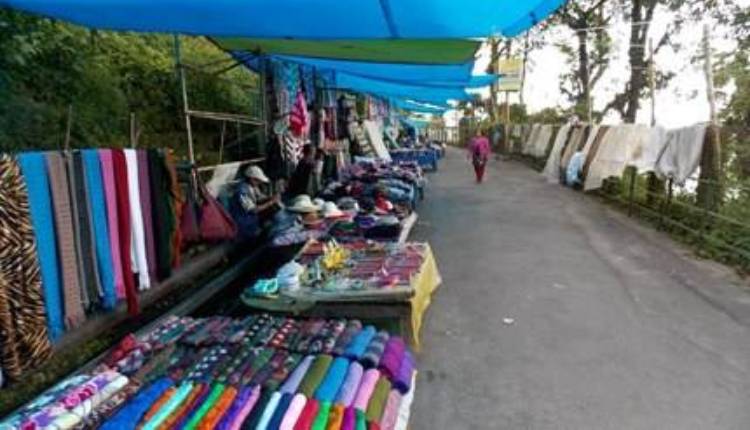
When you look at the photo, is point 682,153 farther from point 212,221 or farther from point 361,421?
point 361,421

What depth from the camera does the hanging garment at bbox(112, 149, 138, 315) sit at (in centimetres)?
339

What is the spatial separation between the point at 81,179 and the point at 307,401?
70.9 inches

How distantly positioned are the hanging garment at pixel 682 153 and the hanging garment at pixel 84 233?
7.49 meters

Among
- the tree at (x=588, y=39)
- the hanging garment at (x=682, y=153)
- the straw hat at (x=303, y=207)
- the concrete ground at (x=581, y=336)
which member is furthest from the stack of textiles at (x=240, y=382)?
the tree at (x=588, y=39)

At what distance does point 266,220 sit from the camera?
636 cm

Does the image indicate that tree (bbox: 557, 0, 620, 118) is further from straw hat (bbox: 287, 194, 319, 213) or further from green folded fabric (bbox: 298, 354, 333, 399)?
green folded fabric (bbox: 298, 354, 333, 399)

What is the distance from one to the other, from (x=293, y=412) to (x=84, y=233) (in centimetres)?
167

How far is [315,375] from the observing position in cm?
246

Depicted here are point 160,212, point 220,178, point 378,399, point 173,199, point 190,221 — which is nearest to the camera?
point 378,399

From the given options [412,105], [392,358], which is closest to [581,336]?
[392,358]

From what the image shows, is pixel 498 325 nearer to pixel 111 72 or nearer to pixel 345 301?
pixel 345 301

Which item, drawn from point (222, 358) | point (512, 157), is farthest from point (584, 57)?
point (222, 358)

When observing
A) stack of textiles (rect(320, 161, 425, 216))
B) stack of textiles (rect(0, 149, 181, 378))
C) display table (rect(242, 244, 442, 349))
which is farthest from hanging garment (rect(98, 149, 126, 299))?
stack of textiles (rect(320, 161, 425, 216))

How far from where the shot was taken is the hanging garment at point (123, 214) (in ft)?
11.1
